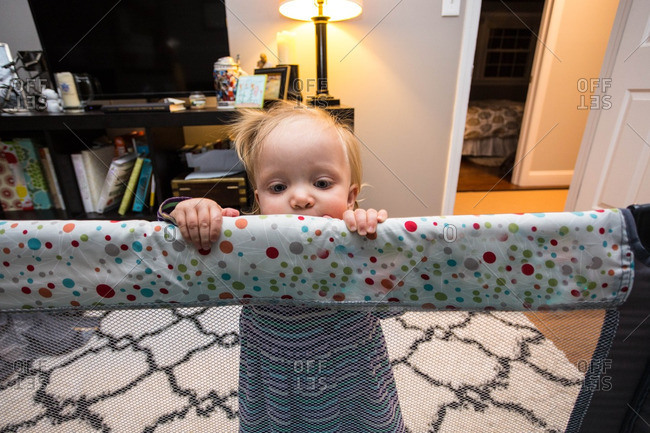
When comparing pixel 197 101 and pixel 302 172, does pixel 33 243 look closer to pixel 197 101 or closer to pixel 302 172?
pixel 302 172

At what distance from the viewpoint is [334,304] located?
0.50m

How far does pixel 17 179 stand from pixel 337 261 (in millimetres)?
2115

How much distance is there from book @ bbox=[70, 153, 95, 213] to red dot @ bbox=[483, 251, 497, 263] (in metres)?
1.94

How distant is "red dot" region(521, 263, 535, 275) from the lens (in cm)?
47

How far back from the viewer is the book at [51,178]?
5.73 feet

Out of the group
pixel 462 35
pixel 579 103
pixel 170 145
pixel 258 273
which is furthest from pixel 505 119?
pixel 258 273

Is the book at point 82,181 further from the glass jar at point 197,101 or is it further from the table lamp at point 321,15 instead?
the table lamp at point 321,15

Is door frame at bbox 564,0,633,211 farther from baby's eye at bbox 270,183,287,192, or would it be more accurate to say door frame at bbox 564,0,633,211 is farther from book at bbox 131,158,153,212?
book at bbox 131,158,153,212

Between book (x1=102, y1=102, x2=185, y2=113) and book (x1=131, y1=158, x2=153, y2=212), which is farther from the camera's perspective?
book (x1=131, y1=158, x2=153, y2=212)

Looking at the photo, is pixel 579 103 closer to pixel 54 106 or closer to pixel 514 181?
pixel 514 181

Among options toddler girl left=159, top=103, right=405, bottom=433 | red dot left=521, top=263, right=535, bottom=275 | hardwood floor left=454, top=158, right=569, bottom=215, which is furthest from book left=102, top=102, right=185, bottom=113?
hardwood floor left=454, top=158, right=569, bottom=215

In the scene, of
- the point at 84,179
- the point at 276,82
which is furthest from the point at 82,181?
the point at 276,82

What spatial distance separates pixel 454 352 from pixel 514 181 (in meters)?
3.34

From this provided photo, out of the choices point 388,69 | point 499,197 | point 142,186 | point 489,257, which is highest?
point 388,69
